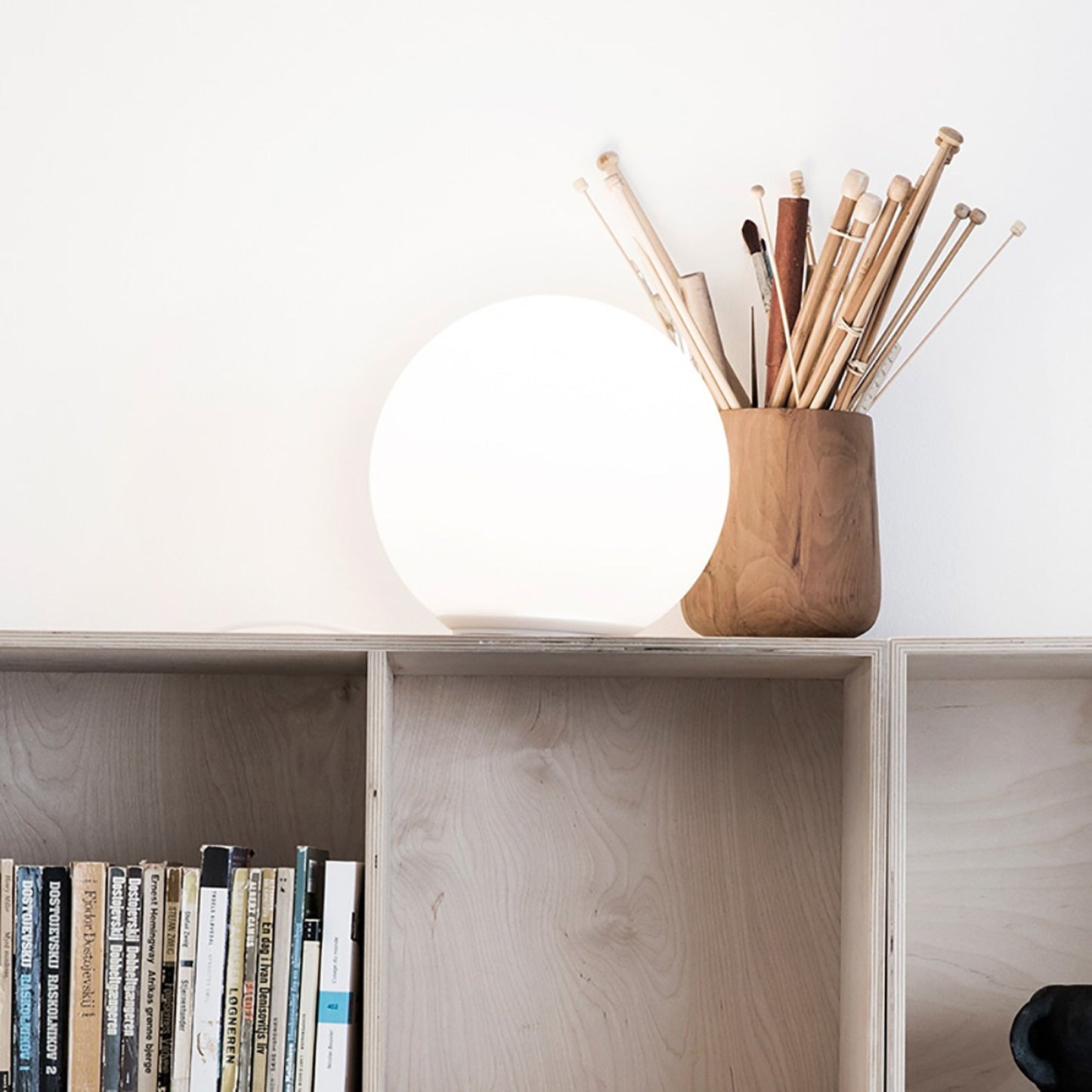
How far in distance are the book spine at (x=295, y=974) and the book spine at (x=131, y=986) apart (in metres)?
0.13

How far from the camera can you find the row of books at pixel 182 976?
1.08m

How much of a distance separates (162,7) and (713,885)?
1051 mm

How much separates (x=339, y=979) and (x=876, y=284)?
0.76 m

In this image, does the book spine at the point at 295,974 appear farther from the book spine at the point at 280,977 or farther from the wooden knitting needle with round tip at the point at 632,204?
the wooden knitting needle with round tip at the point at 632,204

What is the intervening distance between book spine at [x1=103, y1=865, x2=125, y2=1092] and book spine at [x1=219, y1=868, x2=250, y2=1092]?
0.30 feet

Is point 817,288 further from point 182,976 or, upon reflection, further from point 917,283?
point 182,976

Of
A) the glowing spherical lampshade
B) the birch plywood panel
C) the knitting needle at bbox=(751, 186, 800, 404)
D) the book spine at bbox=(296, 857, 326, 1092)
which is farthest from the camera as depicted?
the birch plywood panel

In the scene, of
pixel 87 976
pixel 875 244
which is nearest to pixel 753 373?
pixel 875 244

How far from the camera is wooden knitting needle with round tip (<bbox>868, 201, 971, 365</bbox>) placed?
4.04 feet

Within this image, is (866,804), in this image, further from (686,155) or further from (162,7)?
(162,7)

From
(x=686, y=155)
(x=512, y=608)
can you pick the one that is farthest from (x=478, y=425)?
(x=686, y=155)

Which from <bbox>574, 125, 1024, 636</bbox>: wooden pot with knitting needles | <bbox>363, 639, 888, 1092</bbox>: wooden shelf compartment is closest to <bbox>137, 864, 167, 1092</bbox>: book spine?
<bbox>363, 639, 888, 1092</bbox>: wooden shelf compartment

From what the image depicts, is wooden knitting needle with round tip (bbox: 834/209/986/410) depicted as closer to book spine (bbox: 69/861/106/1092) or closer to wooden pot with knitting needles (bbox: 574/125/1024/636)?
wooden pot with knitting needles (bbox: 574/125/1024/636)

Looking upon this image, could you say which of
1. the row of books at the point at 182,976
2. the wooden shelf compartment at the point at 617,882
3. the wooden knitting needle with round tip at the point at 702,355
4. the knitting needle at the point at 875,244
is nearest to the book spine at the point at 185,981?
the row of books at the point at 182,976
